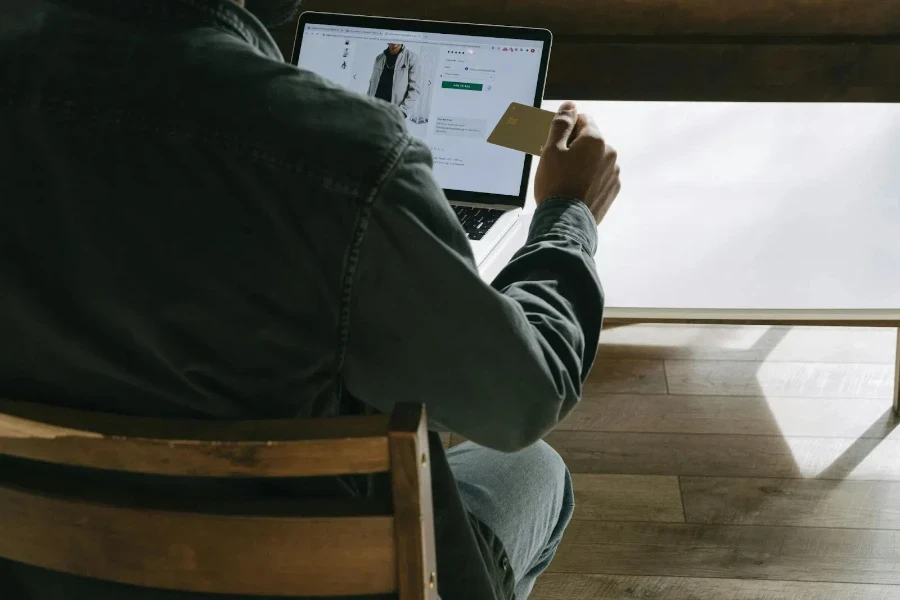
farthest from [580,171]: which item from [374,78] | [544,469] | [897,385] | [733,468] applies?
[897,385]

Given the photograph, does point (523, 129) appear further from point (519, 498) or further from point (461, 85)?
point (519, 498)

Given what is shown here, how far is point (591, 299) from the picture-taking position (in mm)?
702

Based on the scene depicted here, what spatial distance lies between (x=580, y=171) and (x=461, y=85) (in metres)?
0.55

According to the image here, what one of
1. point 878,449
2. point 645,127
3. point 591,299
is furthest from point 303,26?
point 878,449

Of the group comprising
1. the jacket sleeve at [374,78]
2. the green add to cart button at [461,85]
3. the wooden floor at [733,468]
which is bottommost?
the wooden floor at [733,468]

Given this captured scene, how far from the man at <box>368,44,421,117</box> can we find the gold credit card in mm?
215

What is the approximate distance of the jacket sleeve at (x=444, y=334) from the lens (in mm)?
525

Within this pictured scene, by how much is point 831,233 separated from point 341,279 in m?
0.95

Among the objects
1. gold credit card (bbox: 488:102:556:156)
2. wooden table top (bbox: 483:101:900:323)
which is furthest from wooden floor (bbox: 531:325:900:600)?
gold credit card (bbox: 488:102:556:156)

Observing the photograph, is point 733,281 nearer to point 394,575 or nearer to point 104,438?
point 394,575

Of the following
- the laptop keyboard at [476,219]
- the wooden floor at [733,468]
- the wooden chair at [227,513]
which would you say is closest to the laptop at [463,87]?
the laptop keyboard at [476,219]

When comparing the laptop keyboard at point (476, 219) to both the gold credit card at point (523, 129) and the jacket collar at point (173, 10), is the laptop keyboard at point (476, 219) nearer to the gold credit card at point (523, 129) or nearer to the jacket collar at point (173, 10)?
the gold credit card at point (523, 129)

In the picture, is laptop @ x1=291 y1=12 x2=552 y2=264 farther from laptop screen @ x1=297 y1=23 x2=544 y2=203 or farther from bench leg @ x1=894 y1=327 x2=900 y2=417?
bench leg @ x1=894 y1=327 x2=900 y2=417

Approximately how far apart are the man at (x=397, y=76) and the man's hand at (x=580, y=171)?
0.53m
